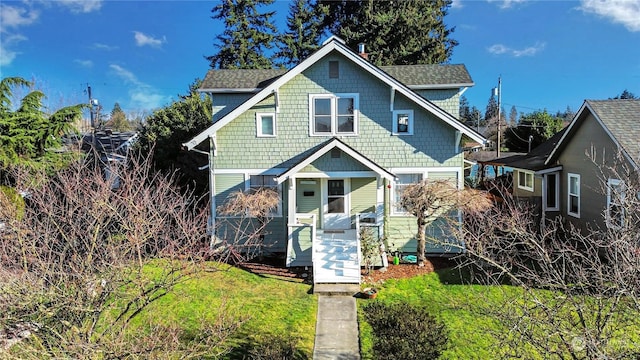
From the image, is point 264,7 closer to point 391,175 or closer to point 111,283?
point 391,175

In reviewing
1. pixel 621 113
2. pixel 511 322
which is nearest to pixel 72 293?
pixel 511 322

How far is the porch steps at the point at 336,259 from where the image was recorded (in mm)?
11953

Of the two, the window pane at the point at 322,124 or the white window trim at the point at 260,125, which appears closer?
the white window trim at the point at 260,125

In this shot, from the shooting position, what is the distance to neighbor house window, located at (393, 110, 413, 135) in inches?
578

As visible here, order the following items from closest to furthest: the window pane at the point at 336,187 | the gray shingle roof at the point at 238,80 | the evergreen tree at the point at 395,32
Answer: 1. the window pane at the point at 336,187
2. the gray shingle roof at the point at 238,80
3. the evergreen tree at the point at 395,32

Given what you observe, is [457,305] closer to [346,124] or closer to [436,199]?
[436,199]

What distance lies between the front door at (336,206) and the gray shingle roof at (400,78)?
17.3ft

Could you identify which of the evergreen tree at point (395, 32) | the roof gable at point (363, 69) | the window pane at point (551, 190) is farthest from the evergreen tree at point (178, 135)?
the window pane at point (551, 190)

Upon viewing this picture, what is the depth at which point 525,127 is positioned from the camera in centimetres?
3809

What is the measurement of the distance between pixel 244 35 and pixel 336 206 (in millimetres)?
25630

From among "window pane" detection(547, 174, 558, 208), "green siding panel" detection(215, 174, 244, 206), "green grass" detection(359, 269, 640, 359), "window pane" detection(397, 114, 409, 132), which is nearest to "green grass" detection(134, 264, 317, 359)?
"green grass" detection(359, 269, 640, 359)

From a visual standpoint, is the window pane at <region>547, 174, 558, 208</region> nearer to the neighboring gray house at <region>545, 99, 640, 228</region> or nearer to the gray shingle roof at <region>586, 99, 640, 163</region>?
the neighboring gray house at <region>545, 99, 640, 228</region>

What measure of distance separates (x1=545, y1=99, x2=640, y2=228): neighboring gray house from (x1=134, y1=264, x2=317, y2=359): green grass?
32.8 feet

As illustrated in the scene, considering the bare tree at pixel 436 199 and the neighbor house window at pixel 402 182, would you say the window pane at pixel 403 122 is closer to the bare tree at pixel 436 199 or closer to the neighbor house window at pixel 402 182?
the neighbor house window at pixel 402 182
